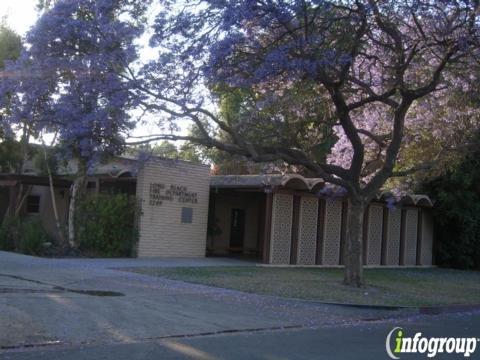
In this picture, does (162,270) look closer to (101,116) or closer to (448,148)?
(101,116)

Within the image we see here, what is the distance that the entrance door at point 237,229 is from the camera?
29.5m

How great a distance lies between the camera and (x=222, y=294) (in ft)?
46.4

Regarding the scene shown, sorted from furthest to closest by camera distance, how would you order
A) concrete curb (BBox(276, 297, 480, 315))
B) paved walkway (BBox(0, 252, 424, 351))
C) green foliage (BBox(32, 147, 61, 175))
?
green foliage (BBox(32, 147, 61, 175))
concrete curb (BBox(276, 297, 480, 315))
paved walkway (BBox(0, 252, 424, 351))

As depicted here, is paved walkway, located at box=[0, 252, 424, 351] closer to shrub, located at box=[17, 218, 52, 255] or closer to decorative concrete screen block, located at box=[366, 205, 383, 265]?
shrub, located at box=[17, 218, 52, 255]

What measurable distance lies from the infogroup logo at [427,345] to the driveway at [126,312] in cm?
159

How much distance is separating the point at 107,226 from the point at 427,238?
→ 15272 mm

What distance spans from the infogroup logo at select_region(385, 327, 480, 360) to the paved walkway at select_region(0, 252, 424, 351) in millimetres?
1776

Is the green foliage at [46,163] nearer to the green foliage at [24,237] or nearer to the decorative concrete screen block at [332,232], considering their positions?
the green foliage at [24,237]

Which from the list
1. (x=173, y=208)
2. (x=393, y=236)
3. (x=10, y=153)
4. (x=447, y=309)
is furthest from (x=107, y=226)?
(x=393, y=236)

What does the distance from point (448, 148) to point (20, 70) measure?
38.8 feet

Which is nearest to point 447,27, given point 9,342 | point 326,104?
point 326,104

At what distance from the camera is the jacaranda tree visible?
14.6m

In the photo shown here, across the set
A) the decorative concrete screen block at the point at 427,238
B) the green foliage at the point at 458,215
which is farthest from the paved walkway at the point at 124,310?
the decorative concrete screen block at the point at 427,238

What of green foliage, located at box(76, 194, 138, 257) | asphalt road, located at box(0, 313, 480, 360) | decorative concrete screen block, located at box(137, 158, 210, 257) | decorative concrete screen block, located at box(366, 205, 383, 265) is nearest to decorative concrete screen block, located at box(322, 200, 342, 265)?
decorative concrete screen block, located at box(366, 205, 383, 265)
